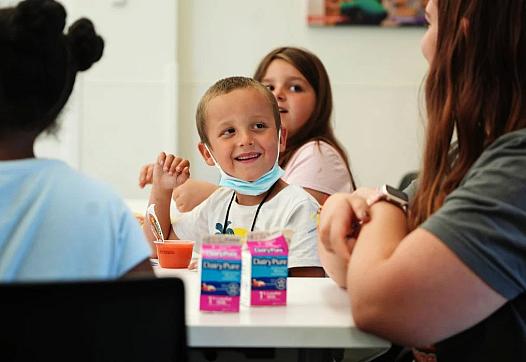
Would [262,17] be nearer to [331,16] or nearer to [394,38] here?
[331,16]

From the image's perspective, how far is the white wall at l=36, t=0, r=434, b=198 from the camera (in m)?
4.68

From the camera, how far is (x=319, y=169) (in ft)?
9.32

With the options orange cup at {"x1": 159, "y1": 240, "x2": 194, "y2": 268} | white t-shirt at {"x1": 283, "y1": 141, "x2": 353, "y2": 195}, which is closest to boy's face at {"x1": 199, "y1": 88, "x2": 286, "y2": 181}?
orange cup at {"x1": 159, "y1": 240, "x2": 194, "y2": 268}

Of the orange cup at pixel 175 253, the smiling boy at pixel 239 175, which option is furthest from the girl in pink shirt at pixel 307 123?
the orange cup at pixel 175 253

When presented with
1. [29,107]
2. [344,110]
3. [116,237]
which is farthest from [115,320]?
[344,110]

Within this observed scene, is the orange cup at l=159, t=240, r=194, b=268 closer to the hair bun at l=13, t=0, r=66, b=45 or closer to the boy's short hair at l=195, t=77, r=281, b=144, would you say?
the boy's short hair at l=195, t=77, r=281, b=144

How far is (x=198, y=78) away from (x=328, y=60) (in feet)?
2.57

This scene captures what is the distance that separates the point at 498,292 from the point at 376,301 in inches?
7.4

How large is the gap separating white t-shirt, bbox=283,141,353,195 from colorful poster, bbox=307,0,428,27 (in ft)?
6.66

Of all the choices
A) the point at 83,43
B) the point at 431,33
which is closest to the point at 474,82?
the point at 431,33

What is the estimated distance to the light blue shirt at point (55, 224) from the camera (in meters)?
1.16

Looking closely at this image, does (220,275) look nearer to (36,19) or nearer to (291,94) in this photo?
(36,19)

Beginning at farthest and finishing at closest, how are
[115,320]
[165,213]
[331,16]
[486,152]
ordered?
[331,16], [165,213], [486,152], [115,320]

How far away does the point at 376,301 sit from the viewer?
127 cm
